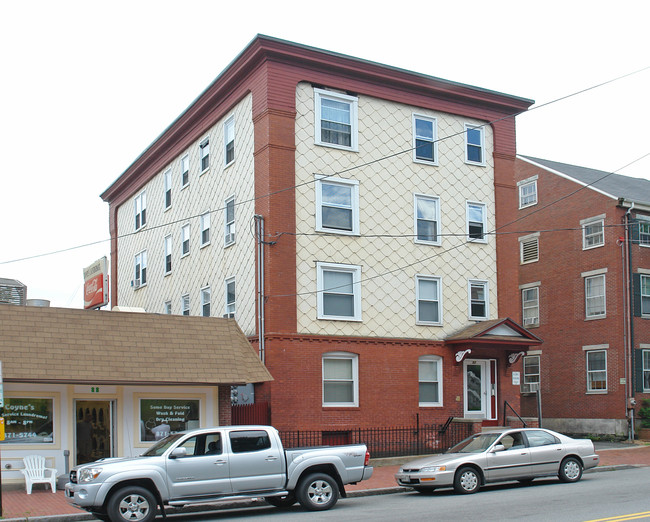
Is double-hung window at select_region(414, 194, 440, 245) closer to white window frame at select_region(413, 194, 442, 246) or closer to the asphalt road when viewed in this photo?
white window frame at select_region(413, 194, 442, 246)

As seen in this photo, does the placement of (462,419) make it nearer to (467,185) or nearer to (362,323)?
(362,323)

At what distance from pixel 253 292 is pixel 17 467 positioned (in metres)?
9.10

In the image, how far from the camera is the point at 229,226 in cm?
2842

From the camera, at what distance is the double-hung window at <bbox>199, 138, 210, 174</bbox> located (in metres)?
30.6

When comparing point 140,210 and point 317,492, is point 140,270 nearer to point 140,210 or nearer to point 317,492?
point 140,210

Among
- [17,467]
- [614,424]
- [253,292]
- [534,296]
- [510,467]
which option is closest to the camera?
[510,467]

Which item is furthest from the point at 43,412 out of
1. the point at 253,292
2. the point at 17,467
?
the point at 253,292

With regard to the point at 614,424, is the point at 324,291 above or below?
above

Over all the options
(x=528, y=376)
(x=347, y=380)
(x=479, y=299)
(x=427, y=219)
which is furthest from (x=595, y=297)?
(x=347, y=380)

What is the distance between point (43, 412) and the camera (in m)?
20.0

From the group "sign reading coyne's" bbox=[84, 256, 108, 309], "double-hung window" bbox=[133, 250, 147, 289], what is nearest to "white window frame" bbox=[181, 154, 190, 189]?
"sign reading coyne's" bbox=[84, 256, 108, 309]

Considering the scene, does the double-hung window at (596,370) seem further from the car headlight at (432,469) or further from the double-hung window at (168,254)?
the car headlight at (432,469)

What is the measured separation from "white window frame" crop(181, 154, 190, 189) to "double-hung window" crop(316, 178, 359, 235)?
7.92m

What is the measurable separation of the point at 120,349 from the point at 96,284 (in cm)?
1114
